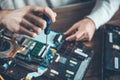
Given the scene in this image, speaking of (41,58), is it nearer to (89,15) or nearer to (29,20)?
(29,20)

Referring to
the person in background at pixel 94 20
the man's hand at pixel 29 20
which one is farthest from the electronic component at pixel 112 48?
the man's hand at pixel 29 20

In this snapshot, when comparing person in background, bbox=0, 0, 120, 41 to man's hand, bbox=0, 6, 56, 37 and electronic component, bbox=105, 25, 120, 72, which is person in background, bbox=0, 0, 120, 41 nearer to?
electronic component, bbox=105, 25, 120, 72

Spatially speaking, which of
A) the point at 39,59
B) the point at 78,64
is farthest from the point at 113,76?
the point at 39,59

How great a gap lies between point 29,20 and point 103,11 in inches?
15.5

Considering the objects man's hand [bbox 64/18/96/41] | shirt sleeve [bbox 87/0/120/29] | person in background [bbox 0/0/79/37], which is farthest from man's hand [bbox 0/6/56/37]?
shirt sleeve [bbox 87/0/120/29]

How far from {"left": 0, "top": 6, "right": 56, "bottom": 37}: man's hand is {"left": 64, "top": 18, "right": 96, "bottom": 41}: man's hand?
162mm

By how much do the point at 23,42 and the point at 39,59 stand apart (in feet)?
0.31

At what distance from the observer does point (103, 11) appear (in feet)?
3.45

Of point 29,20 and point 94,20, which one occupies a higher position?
point 29,20

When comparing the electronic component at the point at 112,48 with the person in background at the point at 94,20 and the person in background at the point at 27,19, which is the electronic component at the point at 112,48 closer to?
the person in background at the point at 94,20

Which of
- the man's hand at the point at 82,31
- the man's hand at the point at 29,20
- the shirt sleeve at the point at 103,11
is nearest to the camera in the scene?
the man's hand at the point at 29,20

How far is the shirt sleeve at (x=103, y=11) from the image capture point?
3.32ft

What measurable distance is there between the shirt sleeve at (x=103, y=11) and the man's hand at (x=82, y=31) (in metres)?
0.03

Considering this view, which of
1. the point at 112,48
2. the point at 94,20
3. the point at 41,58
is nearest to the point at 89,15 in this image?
the point at 94,20
